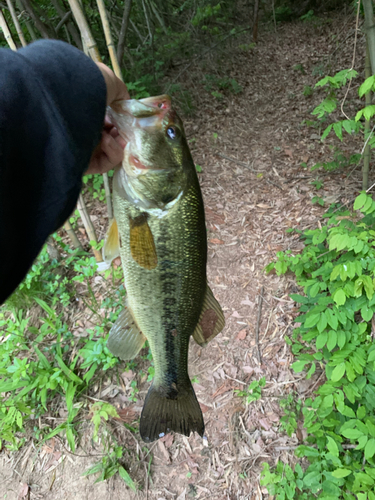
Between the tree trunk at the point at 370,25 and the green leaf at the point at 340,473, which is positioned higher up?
the tree trunk at the point at 370,25

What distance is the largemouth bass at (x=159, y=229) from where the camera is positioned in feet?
4.60

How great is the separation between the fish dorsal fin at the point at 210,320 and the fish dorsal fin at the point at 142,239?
18.5 inches

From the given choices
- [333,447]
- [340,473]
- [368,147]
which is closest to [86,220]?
[333,447]

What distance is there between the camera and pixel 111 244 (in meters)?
1.58

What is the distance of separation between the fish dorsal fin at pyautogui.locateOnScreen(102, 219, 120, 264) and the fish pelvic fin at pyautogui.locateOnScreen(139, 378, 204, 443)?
0.89 m

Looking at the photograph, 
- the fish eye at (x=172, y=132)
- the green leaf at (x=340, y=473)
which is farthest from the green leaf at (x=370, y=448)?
the fish eye at (x=172, y=132)

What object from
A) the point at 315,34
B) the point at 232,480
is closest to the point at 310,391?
the point at 232,480

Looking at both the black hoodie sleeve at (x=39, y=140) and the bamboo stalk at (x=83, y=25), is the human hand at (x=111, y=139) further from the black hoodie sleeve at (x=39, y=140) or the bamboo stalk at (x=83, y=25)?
the bamboo stalk at (x=83, y=25)

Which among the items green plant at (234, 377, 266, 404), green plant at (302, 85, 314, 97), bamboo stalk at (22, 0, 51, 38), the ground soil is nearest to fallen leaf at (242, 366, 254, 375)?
the ground soil

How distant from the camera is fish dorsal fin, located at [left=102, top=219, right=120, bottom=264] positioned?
61.7 inches

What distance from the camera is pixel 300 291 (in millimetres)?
3459

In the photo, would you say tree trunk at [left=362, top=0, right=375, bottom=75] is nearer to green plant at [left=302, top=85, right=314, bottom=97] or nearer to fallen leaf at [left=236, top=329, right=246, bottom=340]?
fallen leaf at [left=236, top=329, right=246, bottom=340]

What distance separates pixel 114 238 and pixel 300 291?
8.65 ft

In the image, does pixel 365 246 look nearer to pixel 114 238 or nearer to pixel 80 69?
pixel 114 238
